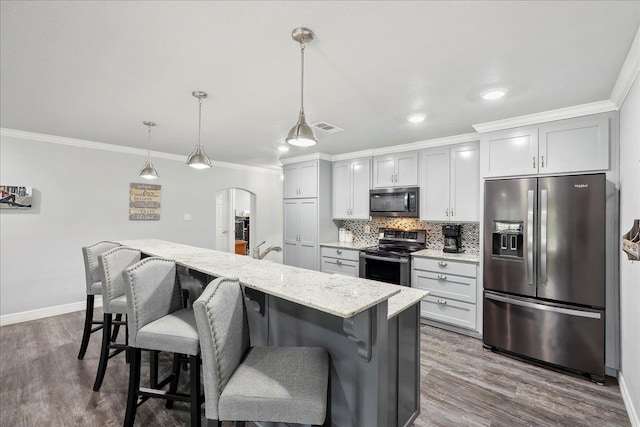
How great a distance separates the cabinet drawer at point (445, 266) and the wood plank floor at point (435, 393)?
815mm

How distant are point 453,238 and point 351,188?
5.71 ft

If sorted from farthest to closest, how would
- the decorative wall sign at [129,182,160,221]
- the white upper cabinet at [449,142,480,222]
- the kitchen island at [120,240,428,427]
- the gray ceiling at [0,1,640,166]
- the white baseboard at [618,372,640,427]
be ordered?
1. the decorative wall sign at [129,182,160,221]
2. the white upper cabinet at [449,142,480,222]
3. the white baseboard at [618,372,640,427]
4. the gray ceiling at [0,1,640,166]
5. the kitchen island at [120,240,428,427]

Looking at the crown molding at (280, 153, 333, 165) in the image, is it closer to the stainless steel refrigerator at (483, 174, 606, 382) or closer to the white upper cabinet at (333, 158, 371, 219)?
the white upper cabinet at (333, 158, 371, 219)

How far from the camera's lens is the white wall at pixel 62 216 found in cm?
376

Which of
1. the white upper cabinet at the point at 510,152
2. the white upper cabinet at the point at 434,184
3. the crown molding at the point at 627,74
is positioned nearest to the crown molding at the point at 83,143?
the white upper cabinet at the point at 434,184

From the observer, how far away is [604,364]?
2.54 meters

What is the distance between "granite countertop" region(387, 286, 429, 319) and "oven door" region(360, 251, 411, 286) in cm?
198

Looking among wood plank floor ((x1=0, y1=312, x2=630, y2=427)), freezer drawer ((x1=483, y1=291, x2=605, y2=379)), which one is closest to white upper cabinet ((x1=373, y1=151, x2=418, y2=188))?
freezer drawer ((x1=483, y1=291, x2=605, y2=379))

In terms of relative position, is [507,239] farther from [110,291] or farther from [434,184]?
[110,291]

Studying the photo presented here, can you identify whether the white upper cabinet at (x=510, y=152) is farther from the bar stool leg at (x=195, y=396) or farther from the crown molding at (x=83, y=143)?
the crown molding at (x=83, y=143)

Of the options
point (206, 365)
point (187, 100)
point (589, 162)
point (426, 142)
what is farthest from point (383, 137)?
point (206, 365)

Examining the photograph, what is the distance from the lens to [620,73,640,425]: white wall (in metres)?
2.00

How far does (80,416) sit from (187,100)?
2.53 metres

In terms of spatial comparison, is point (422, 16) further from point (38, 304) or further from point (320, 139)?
point (38, 304)
